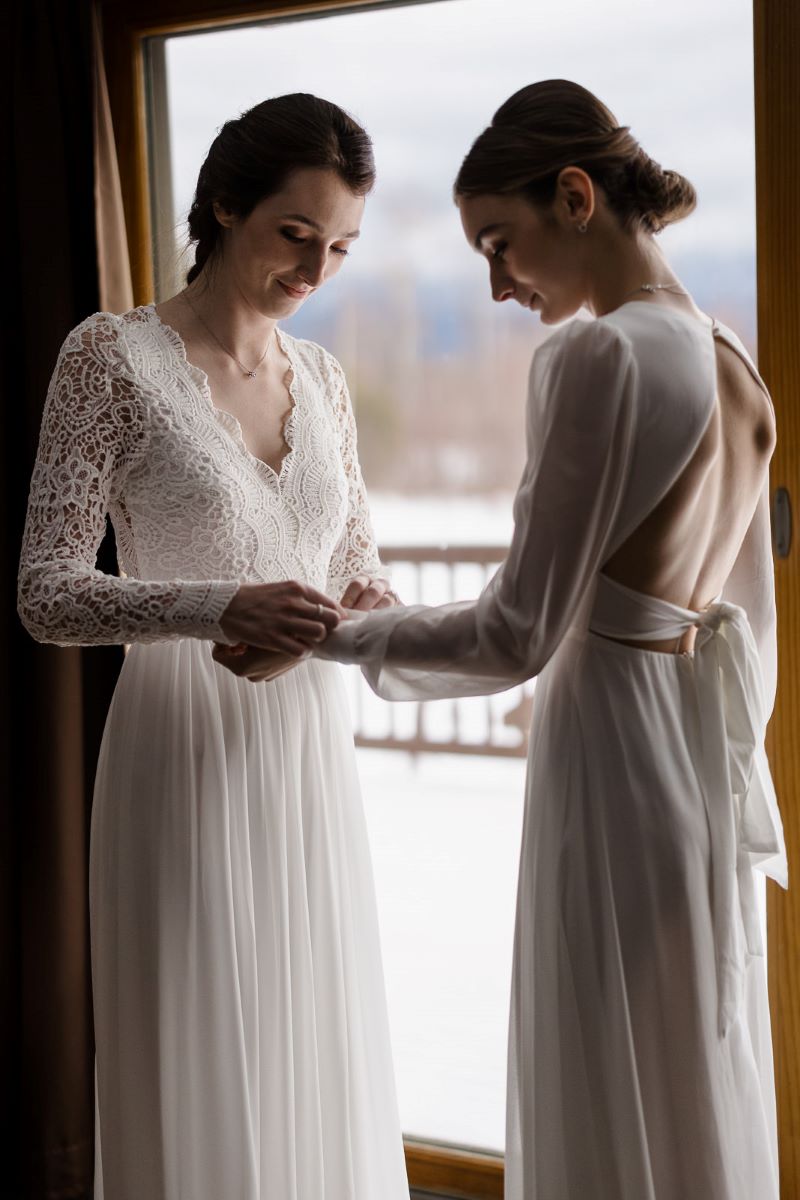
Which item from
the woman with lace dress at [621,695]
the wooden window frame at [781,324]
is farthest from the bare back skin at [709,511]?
the wooden window frame at [781,324]

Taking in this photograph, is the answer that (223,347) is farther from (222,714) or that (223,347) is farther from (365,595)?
(222,714)

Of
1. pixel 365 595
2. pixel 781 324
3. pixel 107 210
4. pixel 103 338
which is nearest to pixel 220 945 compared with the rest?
pixel 365 595

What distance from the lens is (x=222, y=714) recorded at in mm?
1619

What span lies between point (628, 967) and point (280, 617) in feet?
1.96

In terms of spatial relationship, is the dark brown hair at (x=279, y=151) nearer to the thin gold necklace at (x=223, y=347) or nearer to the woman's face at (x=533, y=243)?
the thin gold necklace at (x=223, y=347)

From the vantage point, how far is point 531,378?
1239mm

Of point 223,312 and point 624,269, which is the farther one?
point 223,312

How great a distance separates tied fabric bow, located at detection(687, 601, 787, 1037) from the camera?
1.27m

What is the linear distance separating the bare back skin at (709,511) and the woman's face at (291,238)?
0.64 m

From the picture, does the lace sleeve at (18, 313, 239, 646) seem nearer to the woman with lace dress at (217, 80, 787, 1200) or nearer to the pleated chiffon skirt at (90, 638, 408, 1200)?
the pleated chiffon skirt at (90, 638, 408, 1200)

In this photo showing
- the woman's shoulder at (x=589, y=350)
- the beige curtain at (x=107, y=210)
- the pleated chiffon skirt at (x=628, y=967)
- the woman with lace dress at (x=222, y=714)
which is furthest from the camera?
the beige curtain at (x=107, y=210)

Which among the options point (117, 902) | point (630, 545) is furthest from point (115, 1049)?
point (630, 545)

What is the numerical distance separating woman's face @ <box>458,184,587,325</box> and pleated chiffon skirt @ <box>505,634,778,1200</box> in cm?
41

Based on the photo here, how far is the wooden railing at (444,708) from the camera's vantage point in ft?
8.07
